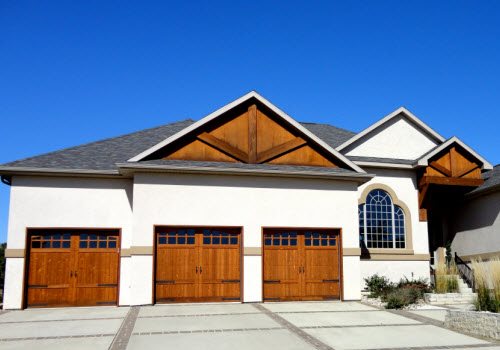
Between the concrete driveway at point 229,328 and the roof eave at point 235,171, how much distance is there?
436 cm

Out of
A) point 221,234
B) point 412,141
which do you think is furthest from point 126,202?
point 412,141

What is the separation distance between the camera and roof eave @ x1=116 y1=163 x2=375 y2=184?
16.5 metres

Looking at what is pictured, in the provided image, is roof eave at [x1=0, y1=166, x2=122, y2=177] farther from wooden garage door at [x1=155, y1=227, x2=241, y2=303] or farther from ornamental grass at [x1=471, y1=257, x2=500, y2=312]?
ornamental grass at [x1=471, y1=257, x2=500, y2=312]

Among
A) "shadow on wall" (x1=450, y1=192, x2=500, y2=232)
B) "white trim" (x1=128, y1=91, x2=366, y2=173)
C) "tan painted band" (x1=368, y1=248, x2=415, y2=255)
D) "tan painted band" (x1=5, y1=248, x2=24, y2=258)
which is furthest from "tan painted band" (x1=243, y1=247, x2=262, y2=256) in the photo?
"shadow on wall" (x1=450, y1=192, x2=500, y2=232)

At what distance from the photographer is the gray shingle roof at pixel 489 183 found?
20991 millimetres

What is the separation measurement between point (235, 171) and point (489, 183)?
1159 centimetres

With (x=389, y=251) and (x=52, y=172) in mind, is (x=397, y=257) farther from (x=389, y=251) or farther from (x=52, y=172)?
(x=52, y=172)

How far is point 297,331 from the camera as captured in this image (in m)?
11.7

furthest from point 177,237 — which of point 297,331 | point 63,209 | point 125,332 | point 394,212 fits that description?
point 394,212

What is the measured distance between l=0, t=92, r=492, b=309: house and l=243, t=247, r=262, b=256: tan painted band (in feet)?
0.11

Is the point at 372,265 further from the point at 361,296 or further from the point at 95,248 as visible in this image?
the point at 95,248

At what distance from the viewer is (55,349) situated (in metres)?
9.98

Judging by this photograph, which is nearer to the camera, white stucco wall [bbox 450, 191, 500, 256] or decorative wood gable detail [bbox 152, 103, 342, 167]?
decorative wood gable detail [bbox 152, 103, 342, 167]

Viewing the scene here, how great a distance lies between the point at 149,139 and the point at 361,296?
10251mm
